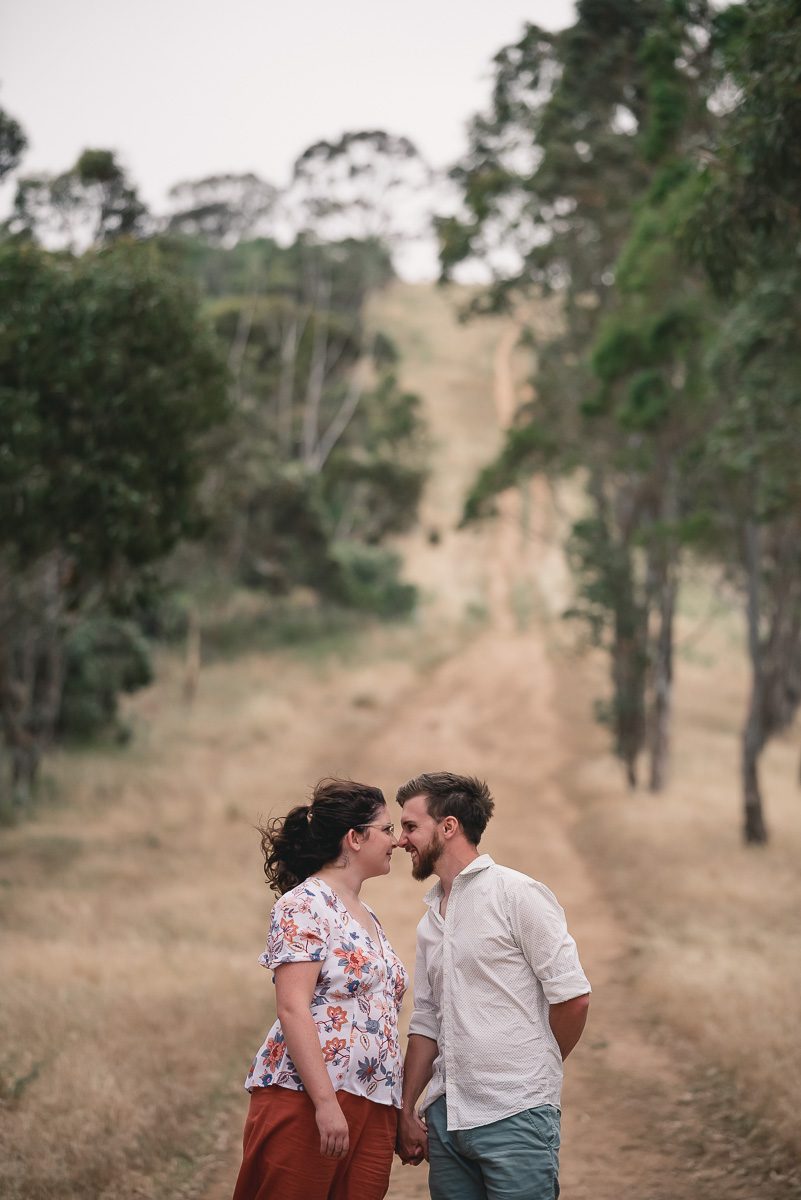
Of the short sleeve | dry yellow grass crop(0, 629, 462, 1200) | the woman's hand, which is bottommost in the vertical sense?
dry yellow grass crop(0, 629, 462, 1200)

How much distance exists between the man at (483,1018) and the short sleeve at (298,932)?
14.9 inches

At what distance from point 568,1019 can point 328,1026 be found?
2.21 feet

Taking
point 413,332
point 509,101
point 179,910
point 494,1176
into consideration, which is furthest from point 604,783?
point 413,332

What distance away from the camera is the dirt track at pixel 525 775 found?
517 cm

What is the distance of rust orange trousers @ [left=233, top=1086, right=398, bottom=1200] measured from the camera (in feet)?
8.62

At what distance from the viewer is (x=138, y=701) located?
23219mm

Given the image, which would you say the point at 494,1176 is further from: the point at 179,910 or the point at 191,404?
the point at 191,404

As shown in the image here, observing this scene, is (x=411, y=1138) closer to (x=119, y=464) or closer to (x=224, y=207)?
(x=119, y=464)

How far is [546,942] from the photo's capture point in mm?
2779

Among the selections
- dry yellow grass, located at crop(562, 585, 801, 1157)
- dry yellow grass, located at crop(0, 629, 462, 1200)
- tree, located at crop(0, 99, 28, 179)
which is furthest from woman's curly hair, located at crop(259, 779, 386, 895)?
tree, located at crop(0, 99, 28, 179)

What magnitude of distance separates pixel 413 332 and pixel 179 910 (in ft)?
224

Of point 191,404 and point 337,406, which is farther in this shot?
point 337,406

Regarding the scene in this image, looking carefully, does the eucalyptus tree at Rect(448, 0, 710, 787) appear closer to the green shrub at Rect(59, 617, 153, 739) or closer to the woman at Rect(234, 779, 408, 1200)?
Answer: the green shrub at Rect(59, 617, 153, 739)

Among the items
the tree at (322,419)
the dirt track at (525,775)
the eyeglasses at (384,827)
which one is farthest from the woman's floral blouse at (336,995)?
the tree at (322,419)
